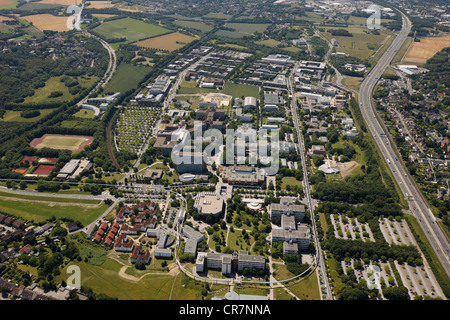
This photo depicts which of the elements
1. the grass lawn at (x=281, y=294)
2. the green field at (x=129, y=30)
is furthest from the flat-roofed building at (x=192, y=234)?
the green field at (x=129, y=30)

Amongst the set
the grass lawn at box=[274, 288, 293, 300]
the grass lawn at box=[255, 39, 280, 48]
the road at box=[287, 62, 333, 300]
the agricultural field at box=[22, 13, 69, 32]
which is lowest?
the grass lawn at box=[274, 288, 293, 300]

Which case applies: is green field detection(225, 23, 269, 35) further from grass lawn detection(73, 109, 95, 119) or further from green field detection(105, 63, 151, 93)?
grass lawn detection(73, 109, 95, 119)

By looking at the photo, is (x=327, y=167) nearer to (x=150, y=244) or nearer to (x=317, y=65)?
(x=150, y=244)

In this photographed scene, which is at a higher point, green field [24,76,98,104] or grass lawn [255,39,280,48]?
grass lawn [255,39,280,48]

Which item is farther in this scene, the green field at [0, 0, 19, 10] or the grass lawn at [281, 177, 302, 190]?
the green field at [0, 0, 19, 10]

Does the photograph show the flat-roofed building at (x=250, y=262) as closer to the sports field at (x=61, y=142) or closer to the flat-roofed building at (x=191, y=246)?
the flat-roofed building at (x=191, y=246)

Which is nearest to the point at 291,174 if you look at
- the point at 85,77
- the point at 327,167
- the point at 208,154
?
the point at 327,167

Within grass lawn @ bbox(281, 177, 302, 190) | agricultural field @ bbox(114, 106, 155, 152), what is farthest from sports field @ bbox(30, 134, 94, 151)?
grass lawn @ bbox(281, 177, 302, 190)
